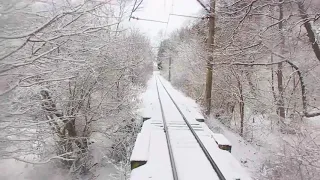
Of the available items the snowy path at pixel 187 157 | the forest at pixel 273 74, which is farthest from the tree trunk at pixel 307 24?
the snowy path at pixel 187 157

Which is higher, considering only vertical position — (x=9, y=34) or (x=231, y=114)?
(x=9, y=34)

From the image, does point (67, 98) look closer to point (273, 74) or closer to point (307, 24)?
point (307, 24)

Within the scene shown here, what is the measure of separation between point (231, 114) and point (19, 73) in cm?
1695

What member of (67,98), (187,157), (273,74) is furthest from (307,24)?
(67,98)

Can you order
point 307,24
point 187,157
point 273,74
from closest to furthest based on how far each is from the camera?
point 187,157 < point 307,24 < point 273,74

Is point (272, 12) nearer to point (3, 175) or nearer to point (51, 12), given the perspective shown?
point (51, 12)

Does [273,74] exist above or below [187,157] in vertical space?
above

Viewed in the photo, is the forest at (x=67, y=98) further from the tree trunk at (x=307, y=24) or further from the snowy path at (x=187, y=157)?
the tree trunk at (x=307, y=24)

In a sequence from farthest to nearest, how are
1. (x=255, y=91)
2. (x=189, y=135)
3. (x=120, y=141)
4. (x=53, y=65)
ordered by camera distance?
(x=255, y=91) → (x=120, y=141) → (x=189, y=135) → (x=53, y=65)

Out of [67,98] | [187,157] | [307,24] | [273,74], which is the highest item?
[307,24]

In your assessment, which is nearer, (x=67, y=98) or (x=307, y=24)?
(x=307, y=24)

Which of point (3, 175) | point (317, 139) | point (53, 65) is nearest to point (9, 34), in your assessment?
point (53, 65)

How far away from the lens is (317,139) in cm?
865

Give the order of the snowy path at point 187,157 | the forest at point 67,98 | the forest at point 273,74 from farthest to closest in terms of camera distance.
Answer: the forest at point 273,74, the snowy path at point 187,157, the forest at point 67,98
